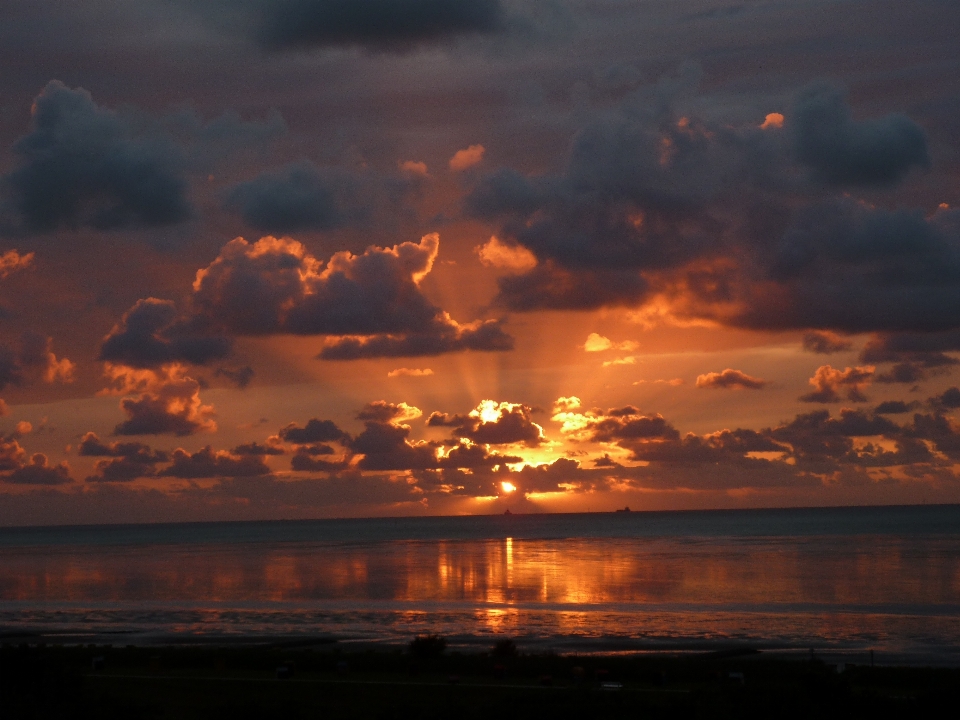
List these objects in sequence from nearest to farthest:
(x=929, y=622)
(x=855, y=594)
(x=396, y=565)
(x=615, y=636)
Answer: (x=615, y=636), (x=929, y=622), (x=855, y=594), (x=396, y=565)

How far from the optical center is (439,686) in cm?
3694

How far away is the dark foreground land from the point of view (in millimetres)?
27359

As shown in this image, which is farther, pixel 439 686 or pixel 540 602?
pixel 540 602

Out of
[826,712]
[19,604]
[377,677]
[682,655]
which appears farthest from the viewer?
[19,604]

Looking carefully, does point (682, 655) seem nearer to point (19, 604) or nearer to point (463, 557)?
point (19, 604)

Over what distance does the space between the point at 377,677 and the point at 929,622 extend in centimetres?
3900

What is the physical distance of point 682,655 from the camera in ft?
164

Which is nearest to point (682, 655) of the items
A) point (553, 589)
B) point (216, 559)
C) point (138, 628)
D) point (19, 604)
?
point (138, 628)

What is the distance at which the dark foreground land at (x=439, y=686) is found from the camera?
1077 inches

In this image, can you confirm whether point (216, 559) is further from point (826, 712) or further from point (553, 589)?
point (826, 712)

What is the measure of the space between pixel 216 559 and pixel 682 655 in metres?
124

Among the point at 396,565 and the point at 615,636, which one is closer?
the point at 615,636

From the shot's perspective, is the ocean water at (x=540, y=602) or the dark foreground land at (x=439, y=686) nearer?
the dark foreground land at (x=439, y=686)

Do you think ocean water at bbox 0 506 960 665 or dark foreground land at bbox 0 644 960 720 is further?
ocean water at bbox 0 506 960 665
